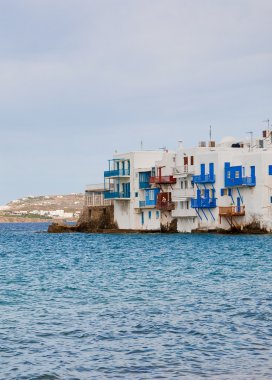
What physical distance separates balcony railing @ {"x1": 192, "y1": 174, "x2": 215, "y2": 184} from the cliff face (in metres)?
19.4

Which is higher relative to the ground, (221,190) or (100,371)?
(221,190)

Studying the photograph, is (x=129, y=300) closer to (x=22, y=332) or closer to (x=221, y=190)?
(x=22, y=332)

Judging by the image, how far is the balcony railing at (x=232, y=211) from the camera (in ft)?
278

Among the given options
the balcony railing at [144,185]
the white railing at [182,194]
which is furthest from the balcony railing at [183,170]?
the balcony railing at [144,185]

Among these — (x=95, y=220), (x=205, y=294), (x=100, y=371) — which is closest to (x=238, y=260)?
(x=205, y=294)

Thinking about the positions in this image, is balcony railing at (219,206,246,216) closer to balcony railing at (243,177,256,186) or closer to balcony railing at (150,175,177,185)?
balcony railing at (243,177,256,186)

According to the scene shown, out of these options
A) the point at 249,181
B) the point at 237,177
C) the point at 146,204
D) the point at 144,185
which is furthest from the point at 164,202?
the point at 249,181

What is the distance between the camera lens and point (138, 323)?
23.0 metres

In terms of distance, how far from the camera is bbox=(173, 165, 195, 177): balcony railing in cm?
9112

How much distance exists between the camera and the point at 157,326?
22.4m

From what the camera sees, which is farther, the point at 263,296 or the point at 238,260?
the point at 238,260

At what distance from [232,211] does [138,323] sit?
63.5 meters

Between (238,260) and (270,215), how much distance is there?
3492cm

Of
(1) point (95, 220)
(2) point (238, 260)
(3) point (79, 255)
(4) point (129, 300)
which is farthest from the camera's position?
(1) point (95, 220)
